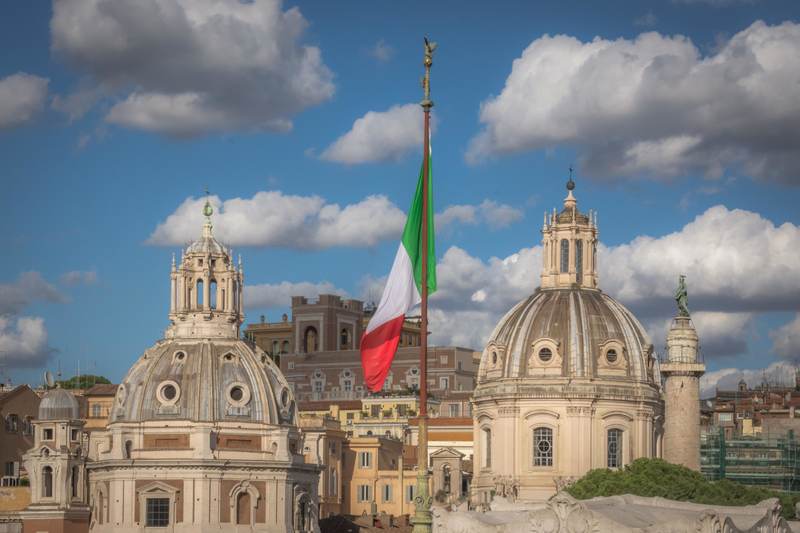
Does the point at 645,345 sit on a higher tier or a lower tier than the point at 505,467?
higher

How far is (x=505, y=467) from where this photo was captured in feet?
314

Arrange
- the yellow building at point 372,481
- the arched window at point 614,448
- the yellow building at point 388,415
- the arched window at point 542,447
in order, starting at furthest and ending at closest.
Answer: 1. the yellow building at point 388,415
2. the yellow building at point 372,481
3. the arched window at point 614,448
4. the arched window at point 542,447

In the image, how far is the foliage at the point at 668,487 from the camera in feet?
237

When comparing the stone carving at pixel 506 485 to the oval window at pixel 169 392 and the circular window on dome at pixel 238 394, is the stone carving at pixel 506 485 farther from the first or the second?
the oval window at pixel 169 392

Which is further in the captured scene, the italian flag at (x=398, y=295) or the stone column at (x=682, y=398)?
the stone column at (x=682, y=398)

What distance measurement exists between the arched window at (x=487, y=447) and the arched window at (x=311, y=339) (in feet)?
186

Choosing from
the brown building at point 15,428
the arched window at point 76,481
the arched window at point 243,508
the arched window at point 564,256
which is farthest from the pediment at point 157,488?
the arched window at point 564,256

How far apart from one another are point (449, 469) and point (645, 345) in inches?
657

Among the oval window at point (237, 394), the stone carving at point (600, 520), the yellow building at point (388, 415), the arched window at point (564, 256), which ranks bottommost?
the stone carving at point (600, 520)

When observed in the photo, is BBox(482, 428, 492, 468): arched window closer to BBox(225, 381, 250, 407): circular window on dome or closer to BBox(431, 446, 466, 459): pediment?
BBox(431, 446, 466, 459): pediment

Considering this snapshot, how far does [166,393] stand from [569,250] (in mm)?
30160

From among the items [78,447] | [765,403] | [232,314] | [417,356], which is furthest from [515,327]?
[765,403]

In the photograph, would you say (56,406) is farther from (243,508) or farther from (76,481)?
(243,508)

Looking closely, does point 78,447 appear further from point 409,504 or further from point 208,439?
point 409,504
